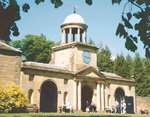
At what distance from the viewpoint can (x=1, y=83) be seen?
22406mm

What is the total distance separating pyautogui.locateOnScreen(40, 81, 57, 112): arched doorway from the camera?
2748 cm

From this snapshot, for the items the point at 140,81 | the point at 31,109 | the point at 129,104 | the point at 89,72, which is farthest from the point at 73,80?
the point at 140,81

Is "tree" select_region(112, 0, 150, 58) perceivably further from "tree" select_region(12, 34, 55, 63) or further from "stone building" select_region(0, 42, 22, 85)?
"tree" select_region(12, 34, 55, 63)

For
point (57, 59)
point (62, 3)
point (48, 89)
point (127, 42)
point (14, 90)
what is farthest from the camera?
point (57, 59)

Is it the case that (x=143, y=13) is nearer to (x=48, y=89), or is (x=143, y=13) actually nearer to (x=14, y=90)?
(x=14, y=90)

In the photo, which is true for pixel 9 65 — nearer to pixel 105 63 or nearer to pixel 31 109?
pixel 31 109

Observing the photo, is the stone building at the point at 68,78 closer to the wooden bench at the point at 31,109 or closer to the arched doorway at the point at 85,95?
the arched doorway at the point at 85,95

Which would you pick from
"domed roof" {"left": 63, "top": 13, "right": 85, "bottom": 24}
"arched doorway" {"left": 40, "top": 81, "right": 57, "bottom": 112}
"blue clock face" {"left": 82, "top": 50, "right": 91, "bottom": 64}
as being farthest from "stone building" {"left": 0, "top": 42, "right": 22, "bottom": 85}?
"domed roof" {"left": 63, "top": 13, "right": 85, "bottom": 24}

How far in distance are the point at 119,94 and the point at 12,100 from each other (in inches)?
815

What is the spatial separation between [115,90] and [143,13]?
105 feet

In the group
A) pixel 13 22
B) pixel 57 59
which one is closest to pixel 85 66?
pixel 57 59

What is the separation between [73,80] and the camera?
3017cm

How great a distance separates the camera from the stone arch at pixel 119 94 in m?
35.9

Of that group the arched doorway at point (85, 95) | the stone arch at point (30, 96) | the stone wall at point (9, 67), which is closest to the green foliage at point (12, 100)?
the stone wall at point (9, 67)
